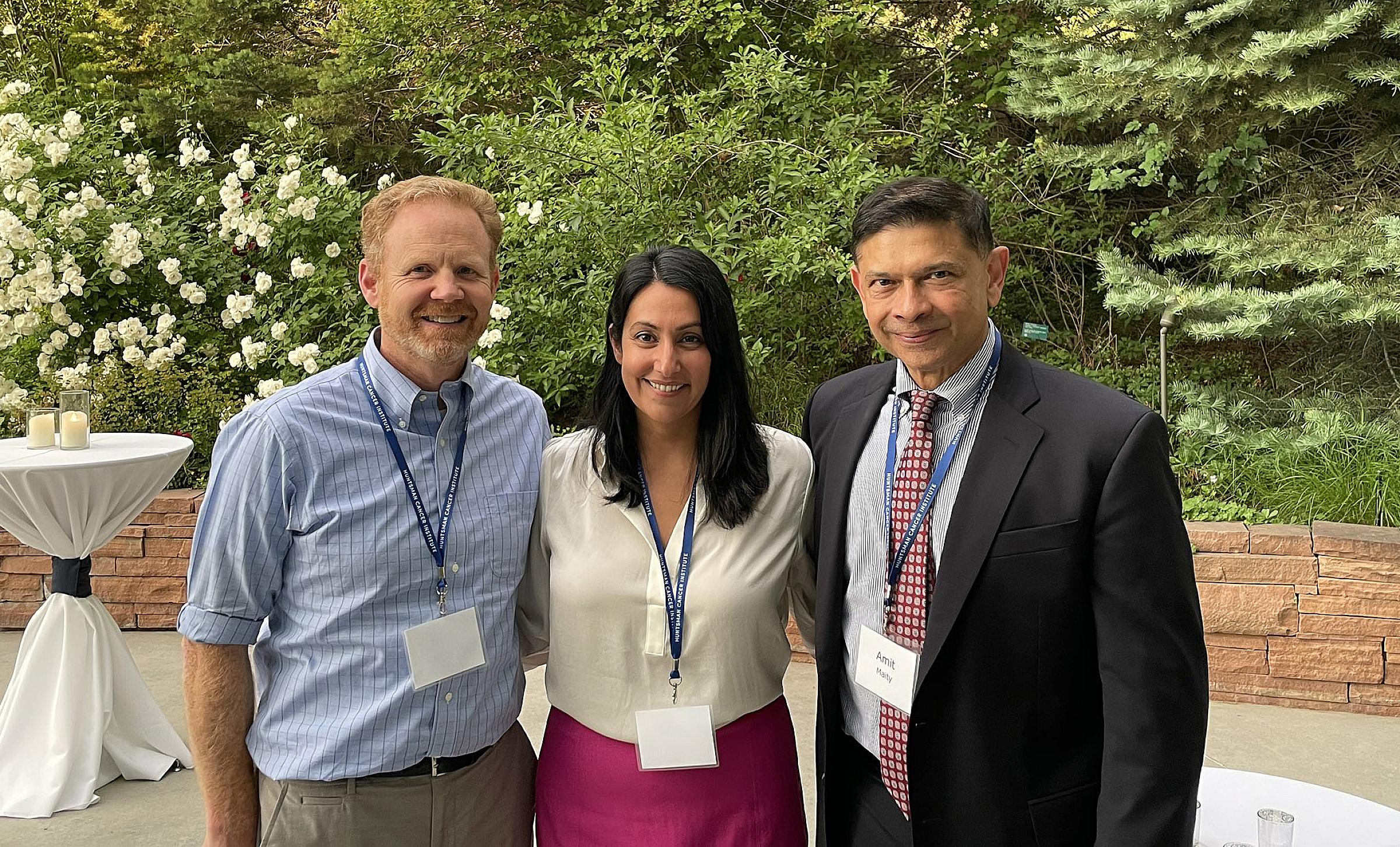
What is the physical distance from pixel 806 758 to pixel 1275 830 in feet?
7.71

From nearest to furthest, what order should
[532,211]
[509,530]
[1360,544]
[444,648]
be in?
[444,648]
[509,530]
[1360,544]
[532,211]

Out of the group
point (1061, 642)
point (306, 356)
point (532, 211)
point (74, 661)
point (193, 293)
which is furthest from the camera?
point (193, 293)

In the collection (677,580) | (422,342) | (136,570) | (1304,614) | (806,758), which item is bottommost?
(806,758)

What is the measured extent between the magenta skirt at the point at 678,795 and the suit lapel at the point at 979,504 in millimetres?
389

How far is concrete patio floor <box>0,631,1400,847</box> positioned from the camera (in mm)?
3445

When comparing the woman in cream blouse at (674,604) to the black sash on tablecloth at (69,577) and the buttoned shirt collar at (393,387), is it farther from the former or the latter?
the black sash on tablecloth at (69,577)

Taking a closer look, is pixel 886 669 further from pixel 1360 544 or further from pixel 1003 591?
pixel 1360 544

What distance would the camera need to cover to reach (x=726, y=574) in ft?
6.47

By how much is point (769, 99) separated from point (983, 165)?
1.32 m

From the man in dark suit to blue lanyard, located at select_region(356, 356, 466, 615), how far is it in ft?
2.32

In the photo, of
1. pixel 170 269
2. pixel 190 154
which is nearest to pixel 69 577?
pixel 170 269

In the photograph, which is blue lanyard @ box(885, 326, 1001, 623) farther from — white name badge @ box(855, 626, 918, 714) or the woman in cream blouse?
the woman in cream blouse

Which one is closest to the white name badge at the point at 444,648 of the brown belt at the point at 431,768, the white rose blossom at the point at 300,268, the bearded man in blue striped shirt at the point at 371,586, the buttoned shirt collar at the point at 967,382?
the bearded man in blue striped shirt at the point at 371,586

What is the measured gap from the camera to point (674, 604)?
6.44 ft
